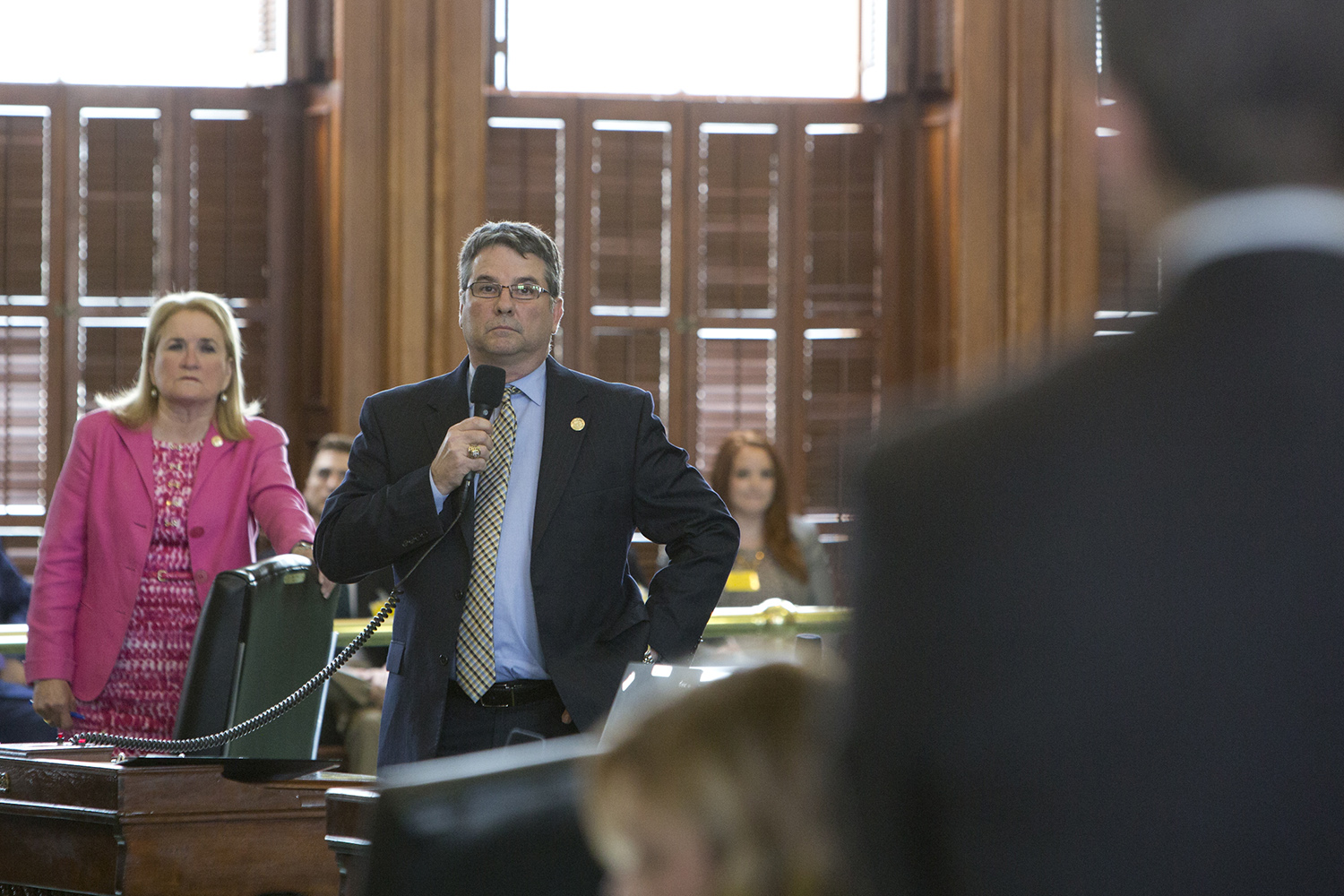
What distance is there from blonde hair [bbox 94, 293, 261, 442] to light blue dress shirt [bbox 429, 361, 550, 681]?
3.37ft

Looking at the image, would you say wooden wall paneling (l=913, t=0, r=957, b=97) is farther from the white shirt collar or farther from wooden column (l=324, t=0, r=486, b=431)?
the white shirt collar

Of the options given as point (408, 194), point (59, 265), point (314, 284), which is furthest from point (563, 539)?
point (59, 265)

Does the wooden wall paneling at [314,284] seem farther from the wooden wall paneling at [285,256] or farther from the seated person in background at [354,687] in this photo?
the seated person in background at [354,687]

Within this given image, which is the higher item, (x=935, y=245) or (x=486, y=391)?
(x=935, y=245)

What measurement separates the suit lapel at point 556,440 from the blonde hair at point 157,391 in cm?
105

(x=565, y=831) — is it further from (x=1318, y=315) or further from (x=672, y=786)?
(x=1318, y=315)

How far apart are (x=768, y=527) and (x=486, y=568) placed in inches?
105

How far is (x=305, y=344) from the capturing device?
6047mm

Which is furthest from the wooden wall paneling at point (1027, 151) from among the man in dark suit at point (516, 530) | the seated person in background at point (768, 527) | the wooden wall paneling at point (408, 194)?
the man in dark suit at point (516, 530)

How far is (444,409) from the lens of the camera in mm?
2941

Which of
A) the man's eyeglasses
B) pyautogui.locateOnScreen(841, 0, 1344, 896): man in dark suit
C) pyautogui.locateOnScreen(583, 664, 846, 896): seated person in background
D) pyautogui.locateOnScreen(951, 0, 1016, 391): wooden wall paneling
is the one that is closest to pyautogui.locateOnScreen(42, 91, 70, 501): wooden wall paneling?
pyautogui.locateOnScreen(951, 0, 1016, 391): wooden wall paneling

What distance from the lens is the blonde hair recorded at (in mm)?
3639

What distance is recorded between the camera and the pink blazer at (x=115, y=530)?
342 cm

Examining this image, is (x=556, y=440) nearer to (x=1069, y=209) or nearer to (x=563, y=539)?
(x=563, y=539)
